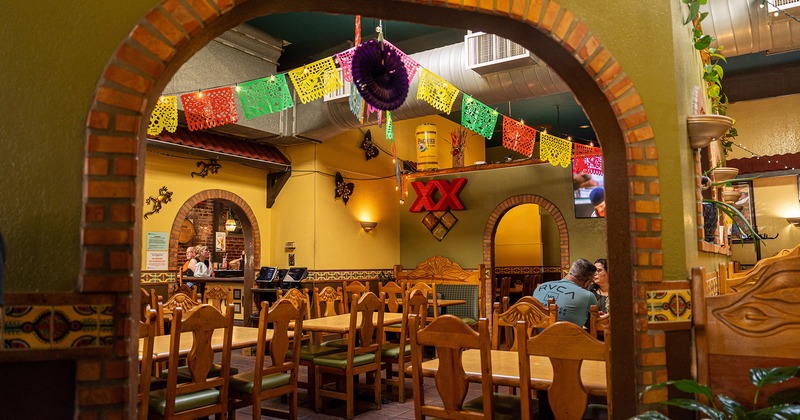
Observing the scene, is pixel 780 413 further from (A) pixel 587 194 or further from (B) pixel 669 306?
(A) pixel 587 194

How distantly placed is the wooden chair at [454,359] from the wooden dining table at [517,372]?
132 mm

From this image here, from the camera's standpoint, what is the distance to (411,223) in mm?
10930

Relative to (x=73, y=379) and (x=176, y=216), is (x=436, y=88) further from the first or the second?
(x=73, y=379)

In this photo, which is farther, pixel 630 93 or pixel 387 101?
pixel 387 101

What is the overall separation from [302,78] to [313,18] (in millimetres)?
2284

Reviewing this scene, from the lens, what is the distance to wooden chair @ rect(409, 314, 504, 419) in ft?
8.66

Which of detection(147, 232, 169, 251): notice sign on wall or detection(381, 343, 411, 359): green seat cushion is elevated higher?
detection(147, 232, 169, 251): notice sign on wall

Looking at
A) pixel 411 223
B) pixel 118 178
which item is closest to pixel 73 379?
pixel 118 178

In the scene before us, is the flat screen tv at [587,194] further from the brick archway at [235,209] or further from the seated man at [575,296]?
the brick archway at [235,209]

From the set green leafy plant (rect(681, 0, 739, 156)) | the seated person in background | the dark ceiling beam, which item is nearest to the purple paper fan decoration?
green leafy plant (rect(681, 0, 739, 156))

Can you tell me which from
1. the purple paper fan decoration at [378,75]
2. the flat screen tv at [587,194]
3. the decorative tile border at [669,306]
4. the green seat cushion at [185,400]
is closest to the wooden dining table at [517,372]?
the decorative tile border at [669,306]

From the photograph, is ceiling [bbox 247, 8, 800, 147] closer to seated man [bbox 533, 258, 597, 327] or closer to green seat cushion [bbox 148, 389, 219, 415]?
seated man [bbox 533, 258, 597, 327]

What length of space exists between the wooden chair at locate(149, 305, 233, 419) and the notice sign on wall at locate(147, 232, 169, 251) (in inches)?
185

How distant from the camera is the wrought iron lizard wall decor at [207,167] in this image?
845cm
